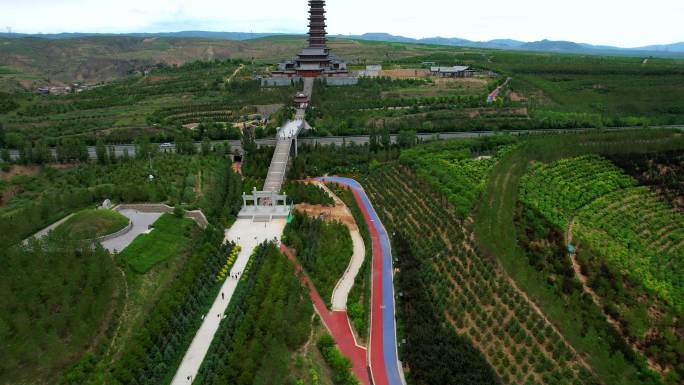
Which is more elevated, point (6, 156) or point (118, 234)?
point (6, 156)

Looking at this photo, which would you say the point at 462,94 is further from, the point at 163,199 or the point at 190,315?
the point at 190,315

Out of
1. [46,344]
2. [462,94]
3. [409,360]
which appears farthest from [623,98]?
[46,344]

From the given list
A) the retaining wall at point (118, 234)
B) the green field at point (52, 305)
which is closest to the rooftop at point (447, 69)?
the retaining wall at point (118, 234)

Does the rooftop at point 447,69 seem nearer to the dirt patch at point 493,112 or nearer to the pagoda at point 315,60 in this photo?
the pagoda at point 315,60

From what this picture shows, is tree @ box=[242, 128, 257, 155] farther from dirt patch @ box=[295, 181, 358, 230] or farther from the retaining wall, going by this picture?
the retaining wall

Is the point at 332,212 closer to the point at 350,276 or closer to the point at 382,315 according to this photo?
the point at 350,276

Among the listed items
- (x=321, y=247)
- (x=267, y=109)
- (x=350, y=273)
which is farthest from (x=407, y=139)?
(x=350, y=273)
